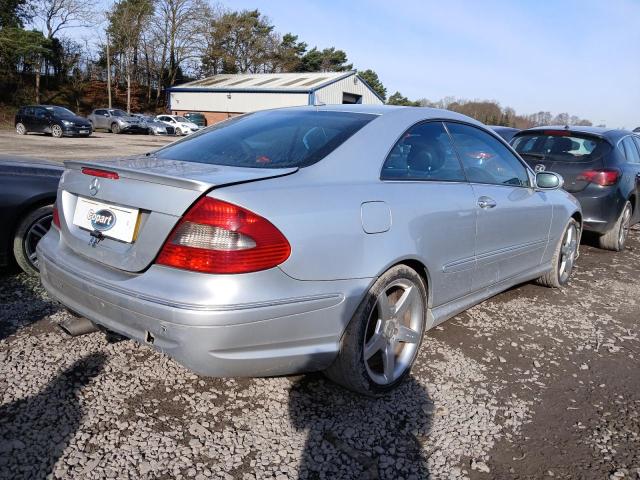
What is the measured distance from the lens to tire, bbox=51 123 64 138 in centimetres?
2502

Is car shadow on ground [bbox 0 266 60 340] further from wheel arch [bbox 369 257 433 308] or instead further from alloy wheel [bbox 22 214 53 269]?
wheel arch [bbox 369 257 433 308]

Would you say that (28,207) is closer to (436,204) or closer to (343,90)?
(436,204)

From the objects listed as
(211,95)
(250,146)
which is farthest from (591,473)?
(211,95)

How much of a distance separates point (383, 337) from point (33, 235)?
295 centimetres

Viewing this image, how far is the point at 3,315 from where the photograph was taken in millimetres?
3367

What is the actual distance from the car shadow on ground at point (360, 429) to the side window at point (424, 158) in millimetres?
1134

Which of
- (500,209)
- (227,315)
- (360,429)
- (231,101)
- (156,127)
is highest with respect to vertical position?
(231,101)

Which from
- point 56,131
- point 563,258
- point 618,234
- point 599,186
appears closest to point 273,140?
point 563,258

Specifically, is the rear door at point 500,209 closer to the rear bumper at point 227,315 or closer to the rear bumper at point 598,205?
the rear bumper at point 227,315

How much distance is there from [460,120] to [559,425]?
1.95 metres

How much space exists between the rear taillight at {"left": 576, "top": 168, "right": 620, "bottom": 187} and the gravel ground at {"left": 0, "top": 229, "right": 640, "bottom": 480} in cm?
289

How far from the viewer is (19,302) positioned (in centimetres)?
359

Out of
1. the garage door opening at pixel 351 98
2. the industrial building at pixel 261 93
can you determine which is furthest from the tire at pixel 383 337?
the garage door opening at pixel 351 98

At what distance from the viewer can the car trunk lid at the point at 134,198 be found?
208 centimetres
